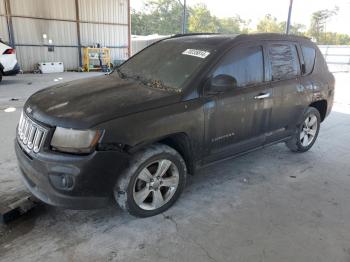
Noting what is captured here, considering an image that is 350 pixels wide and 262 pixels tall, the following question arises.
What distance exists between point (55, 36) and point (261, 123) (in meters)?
16.4

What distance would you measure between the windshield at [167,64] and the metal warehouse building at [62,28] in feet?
47.8

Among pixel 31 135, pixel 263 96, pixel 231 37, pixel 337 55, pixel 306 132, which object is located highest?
pixel 231 37

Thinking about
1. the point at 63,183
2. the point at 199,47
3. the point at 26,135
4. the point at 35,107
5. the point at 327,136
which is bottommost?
the point at 327,136

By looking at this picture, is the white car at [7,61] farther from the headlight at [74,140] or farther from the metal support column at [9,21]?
the headlight at [74,140]

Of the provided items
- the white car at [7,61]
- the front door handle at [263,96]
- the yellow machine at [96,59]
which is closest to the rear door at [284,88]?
the front door handle at [263,96]

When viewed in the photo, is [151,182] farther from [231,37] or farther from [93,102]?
[231,37]

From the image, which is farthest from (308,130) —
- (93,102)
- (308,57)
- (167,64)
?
(93,102)

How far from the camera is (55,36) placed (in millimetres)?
17156

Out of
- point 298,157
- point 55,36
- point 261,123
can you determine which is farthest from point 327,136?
point 55,36

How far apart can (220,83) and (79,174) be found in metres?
1.58

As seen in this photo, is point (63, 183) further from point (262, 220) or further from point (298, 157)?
point (298, 157)

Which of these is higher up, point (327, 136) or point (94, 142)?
point (94, 142)

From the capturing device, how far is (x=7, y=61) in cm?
1112

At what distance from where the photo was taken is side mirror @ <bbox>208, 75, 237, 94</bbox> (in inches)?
119
